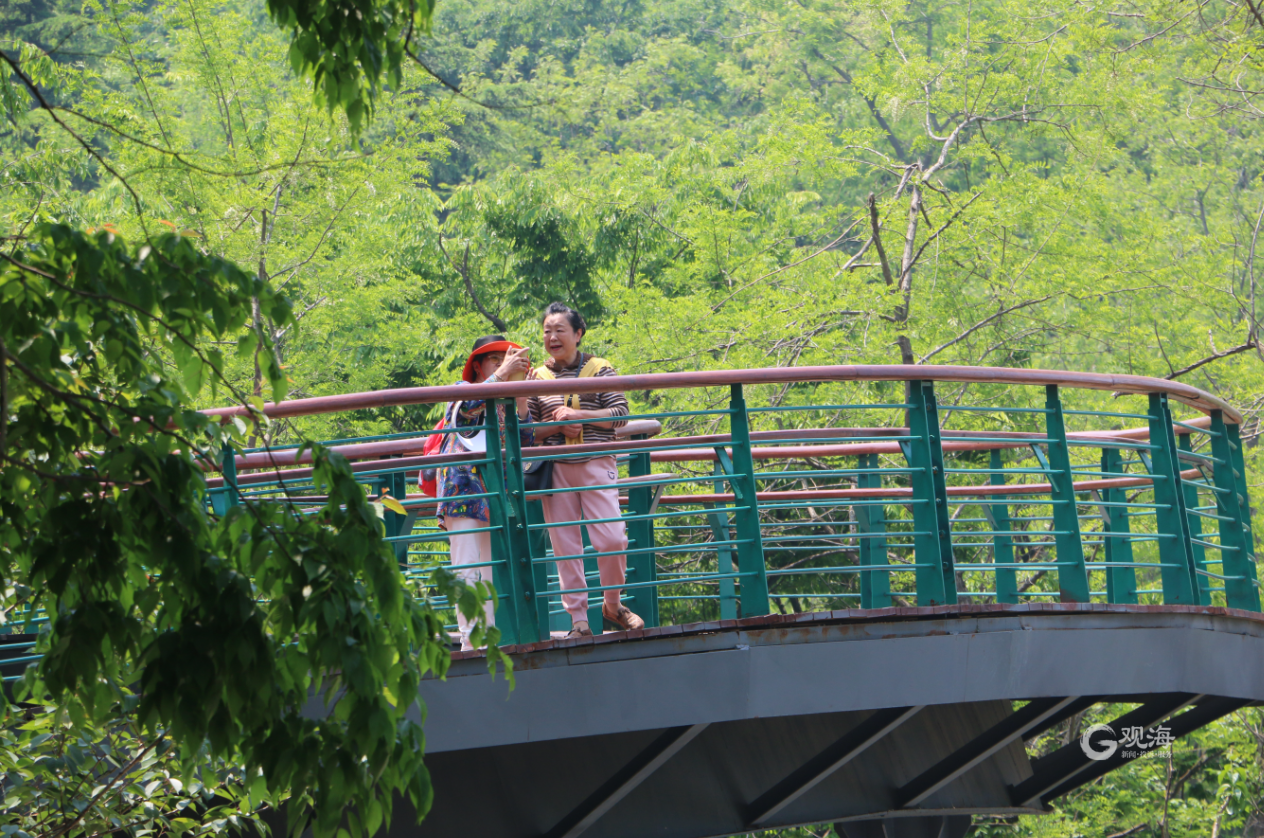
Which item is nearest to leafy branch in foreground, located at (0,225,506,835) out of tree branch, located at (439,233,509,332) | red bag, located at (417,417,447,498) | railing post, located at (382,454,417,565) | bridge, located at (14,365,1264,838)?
bridge, located at (14,365,1264,838)

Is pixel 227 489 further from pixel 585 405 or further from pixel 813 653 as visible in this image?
pixel 813 653

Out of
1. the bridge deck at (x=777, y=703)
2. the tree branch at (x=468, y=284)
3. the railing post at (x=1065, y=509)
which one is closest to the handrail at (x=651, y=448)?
the railing post at (x=1065, y=509)

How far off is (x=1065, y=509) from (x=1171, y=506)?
68cm

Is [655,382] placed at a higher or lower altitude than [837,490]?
higher

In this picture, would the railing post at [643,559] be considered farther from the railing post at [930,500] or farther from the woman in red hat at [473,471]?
the railing post at [930,500]

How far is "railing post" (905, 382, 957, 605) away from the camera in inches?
204

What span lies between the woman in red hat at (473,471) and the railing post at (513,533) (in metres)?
0.40

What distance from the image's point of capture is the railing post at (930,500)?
5191 mm

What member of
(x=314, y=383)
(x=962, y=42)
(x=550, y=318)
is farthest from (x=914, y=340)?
(x=550, y=318)

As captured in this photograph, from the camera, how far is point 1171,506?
5938 mm

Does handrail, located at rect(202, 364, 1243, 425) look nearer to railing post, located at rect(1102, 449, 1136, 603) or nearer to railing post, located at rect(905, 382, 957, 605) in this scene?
railing post, located at rect(905, 382, 957, 605)

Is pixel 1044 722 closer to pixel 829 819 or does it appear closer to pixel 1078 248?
pixel 829 819

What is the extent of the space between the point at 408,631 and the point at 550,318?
2971 millimetres

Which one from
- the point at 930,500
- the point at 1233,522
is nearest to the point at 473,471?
the point at 930,500
